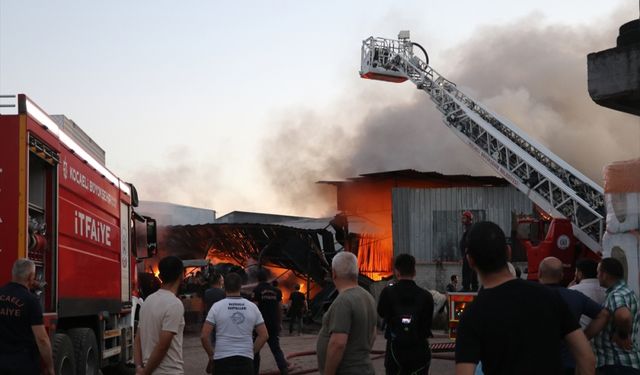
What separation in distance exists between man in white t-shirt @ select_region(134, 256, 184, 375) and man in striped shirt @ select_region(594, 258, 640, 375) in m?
2.98

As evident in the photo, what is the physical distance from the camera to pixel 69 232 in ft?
31.1

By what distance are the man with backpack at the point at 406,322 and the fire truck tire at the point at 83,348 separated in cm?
436

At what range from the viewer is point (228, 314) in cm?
730

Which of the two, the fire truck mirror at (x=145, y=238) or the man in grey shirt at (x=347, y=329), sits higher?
the fire truck mirror at (x=145, y=238)

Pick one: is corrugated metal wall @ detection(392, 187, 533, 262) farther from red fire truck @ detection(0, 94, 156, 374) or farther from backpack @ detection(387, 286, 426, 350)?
backpack @ detection(387, 286, 426, 350)

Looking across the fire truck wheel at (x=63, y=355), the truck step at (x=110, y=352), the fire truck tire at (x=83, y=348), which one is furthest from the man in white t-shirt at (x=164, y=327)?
the truck step at (x=110, y=352)

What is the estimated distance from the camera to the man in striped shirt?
20.1 feet

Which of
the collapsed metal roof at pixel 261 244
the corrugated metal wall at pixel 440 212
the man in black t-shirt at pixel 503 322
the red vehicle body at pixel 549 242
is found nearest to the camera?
the man in black t-shirt at pixel 503 322

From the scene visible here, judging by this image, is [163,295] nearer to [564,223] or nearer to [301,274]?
[564,223]

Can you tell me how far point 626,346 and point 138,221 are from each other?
10.2 m

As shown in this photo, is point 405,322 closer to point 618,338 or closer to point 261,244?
point 618,338

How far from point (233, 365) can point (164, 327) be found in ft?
4.34

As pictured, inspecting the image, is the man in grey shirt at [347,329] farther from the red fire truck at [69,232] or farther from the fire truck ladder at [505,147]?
the fire truck ladder at [505,147]

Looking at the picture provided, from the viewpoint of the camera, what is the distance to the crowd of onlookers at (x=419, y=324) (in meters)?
3.78
